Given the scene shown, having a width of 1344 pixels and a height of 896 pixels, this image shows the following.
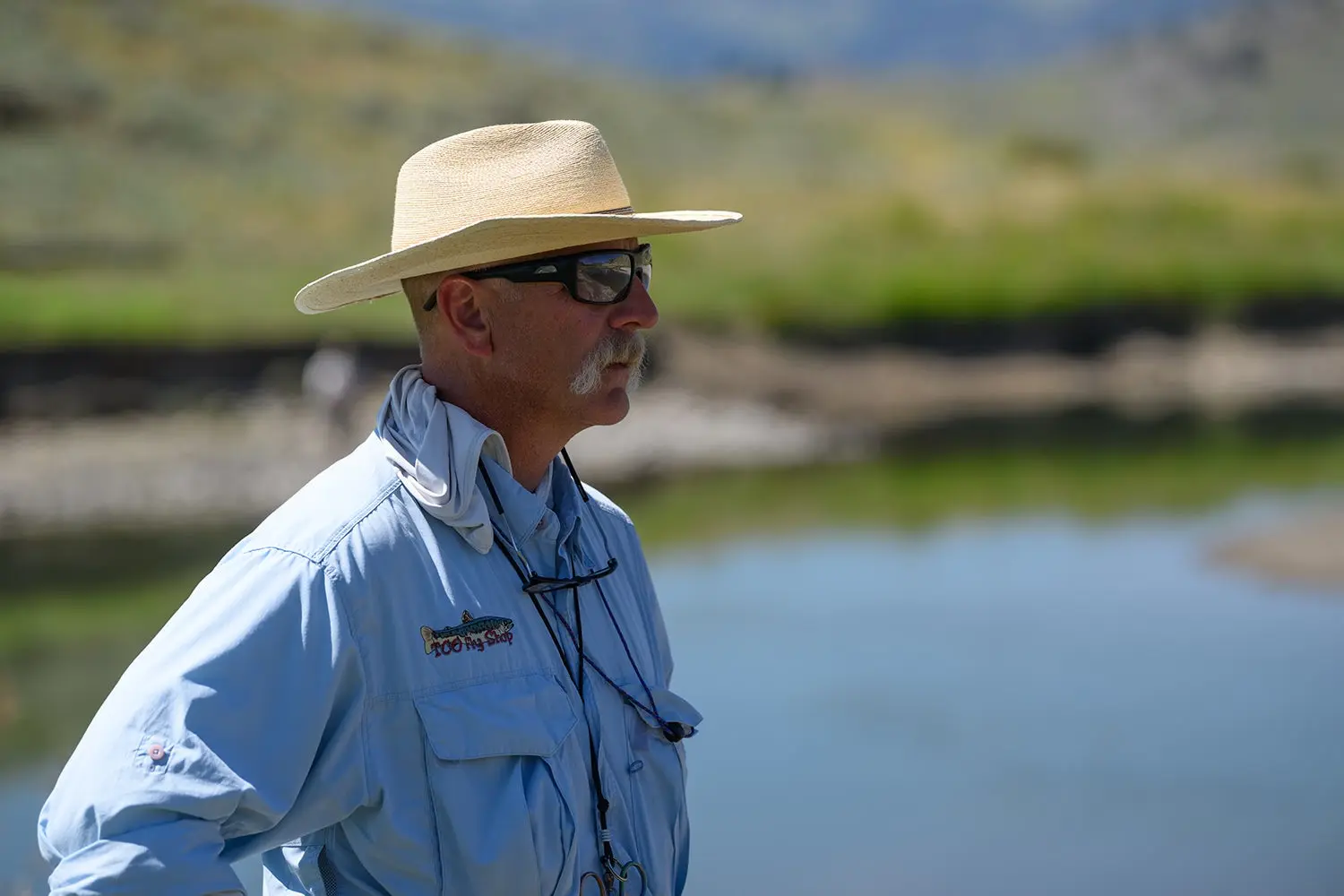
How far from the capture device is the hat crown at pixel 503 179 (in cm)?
234

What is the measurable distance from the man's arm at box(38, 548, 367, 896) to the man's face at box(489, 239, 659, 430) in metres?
0.45

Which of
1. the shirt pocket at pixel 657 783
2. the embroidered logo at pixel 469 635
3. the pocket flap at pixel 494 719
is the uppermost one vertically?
the embroidered logo at pixel 469 635

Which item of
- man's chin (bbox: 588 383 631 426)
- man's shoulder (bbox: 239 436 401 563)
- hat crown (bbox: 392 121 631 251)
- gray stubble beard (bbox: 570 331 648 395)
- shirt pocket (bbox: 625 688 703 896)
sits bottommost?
shirt pocket (bbox: 625 688 703 896)

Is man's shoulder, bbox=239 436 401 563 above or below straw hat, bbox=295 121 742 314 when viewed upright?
below

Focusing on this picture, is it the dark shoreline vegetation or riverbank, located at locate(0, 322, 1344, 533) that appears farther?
riverbank, located at locate(0, 322, 1344, 533)

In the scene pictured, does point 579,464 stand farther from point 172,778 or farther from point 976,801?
point 172,778

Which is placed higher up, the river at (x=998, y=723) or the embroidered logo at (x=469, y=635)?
the embroidered logo at (x=469, y=635)

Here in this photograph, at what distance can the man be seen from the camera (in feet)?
6.38

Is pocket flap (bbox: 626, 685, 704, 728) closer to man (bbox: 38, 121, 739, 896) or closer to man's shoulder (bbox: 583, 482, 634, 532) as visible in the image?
man (bbox: 38, 121, 739, 896)

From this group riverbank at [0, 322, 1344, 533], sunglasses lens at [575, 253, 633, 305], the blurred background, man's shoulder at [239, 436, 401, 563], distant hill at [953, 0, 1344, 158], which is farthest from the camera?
distant hill at [953, 0, 1344, 158]

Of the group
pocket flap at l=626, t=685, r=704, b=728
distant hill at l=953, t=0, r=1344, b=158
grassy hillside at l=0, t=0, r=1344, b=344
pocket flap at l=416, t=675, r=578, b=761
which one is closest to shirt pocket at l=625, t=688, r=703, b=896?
pocket flap at l=626, t=685, r=704, b=728

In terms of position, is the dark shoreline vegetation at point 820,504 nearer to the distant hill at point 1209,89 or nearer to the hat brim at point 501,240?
the hat brim at point 501,240

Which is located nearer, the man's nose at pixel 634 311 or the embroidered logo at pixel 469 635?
the embroidered logo at pixel 469 635

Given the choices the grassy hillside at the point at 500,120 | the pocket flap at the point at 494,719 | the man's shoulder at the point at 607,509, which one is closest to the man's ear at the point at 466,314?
the man's shoulder at the point at 607,509
